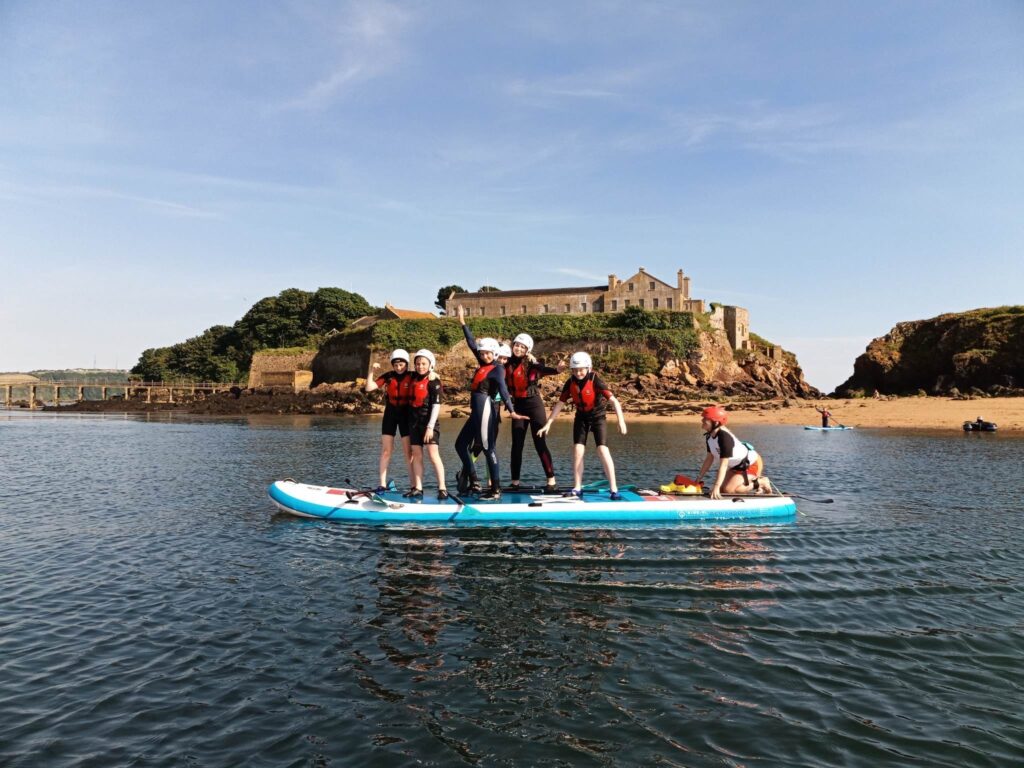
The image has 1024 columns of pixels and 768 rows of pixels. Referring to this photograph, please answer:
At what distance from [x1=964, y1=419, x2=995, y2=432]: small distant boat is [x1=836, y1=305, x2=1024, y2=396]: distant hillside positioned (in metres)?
12.3

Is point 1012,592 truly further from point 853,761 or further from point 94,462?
point 94,462

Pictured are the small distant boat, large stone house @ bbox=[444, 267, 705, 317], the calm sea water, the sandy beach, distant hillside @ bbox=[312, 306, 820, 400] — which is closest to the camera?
the calm sea water

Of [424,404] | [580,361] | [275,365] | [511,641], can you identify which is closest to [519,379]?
[580,361]

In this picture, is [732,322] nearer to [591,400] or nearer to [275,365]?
[275,365]

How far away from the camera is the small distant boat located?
111ft

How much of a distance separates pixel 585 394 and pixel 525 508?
7.67 feet

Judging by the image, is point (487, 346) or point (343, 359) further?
→ point (343, 359)

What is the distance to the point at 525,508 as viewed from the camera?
12203mm

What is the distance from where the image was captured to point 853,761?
4691mm

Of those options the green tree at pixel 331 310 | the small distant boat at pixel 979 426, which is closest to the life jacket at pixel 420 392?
the small distant boat at pixel 979 426

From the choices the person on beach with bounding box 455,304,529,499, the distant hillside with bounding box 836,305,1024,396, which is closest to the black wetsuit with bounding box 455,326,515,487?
the person on beach with bounding box 455,304,529,499

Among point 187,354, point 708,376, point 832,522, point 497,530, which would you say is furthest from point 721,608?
point 187,354

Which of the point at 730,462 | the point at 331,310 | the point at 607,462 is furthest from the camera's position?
the point at 331,310

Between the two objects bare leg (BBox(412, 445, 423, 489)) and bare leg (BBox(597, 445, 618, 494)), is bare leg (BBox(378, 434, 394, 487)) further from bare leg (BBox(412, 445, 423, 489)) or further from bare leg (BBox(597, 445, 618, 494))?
bare leg (BBox(597, 445, 618, 494))
